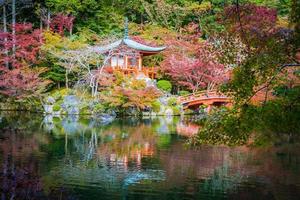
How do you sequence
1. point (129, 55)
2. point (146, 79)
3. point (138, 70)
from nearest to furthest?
point (146, 79), point (138, 70), point (129, 55)

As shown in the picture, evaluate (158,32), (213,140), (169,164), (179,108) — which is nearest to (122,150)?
(169,164)

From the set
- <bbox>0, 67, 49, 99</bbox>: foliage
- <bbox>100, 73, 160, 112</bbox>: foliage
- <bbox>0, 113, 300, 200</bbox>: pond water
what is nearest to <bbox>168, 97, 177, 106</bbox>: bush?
<bbox>100, 73, 160, 112</bbox>: foliage

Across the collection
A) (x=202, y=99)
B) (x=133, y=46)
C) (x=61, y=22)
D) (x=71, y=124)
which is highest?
(x=61, y=22)

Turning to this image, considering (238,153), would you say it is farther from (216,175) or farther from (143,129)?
(143,129)

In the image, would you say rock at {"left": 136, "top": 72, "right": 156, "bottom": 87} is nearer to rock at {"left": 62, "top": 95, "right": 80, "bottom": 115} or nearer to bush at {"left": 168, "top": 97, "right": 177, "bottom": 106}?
bush at {"left": 168, "top": 97, "right": 177, "bottom": 106}

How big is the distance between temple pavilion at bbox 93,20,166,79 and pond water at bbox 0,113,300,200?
961 cm

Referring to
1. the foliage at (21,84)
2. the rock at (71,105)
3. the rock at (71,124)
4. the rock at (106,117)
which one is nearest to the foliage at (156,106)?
the rock at (106,117)

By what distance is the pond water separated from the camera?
1099cm

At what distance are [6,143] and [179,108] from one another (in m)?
14.1

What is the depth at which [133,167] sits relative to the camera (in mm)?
13797

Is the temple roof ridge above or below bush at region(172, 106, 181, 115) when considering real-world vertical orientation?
above

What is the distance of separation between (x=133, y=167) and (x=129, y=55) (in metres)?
18.0

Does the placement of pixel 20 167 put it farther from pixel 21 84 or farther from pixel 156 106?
pixel 156 106

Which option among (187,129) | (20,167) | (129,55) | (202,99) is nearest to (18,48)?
(129,55)
